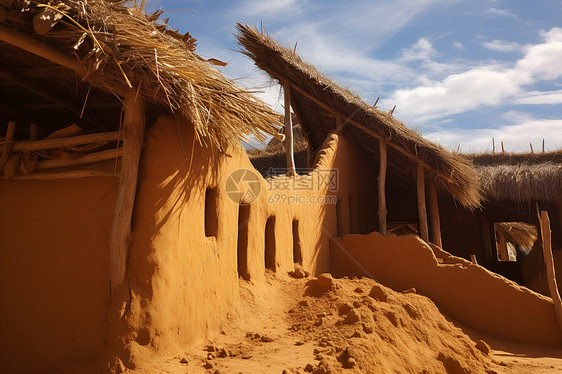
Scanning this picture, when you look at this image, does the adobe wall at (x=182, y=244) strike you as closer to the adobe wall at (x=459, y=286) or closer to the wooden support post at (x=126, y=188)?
the wooden support post at (x=126, y=188)

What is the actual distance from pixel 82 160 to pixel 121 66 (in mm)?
1024

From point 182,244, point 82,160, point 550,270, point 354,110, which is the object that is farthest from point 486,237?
point 82,160

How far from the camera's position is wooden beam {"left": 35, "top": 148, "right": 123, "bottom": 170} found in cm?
409

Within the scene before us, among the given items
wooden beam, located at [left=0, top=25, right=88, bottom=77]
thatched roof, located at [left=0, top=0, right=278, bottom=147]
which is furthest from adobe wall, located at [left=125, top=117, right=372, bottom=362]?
wooden beam, located at [left=0, top=25, right=88, bottom=77]

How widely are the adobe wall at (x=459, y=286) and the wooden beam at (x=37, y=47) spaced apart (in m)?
5.53

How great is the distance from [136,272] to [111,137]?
1227 mm

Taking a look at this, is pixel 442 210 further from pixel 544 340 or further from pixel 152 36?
pixel 152 36

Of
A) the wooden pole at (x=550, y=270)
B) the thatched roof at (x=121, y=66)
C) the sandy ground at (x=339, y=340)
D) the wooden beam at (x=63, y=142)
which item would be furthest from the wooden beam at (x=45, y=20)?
the wooden pole at (x=550, y=270)

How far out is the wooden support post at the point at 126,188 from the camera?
12.7ft

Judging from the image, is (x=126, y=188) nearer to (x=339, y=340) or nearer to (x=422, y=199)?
(x=339, y=340)

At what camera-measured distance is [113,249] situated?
3875mm

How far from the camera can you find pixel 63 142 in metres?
4.27

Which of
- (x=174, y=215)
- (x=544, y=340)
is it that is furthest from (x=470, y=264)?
(x=174, y=215)

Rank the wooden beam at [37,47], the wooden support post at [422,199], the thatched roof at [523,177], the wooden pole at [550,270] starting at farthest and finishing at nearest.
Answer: the thatched roof at [523,177] < the wooden support post at [422,199] < the wooden pole at [550,270] < the wooden beam at [37,47]
